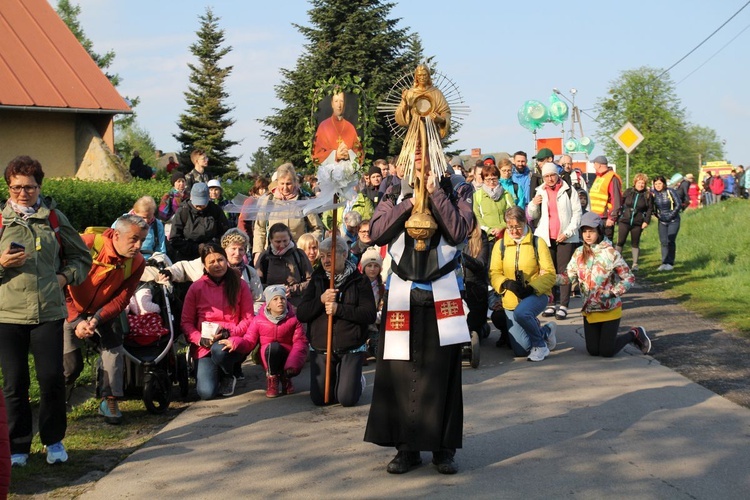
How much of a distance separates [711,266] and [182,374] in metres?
13.8

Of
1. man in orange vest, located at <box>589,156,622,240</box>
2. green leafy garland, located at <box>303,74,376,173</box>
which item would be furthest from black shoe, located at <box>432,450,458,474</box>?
man in orange vest, located at <box>589,156,622,240</box>

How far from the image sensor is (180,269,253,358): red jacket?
9188mm

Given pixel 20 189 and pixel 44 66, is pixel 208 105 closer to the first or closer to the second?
pixel 44 66

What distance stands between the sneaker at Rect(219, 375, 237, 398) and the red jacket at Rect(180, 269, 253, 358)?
377mm

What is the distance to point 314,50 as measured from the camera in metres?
49.2

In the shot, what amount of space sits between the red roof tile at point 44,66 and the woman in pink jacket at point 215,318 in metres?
15.5

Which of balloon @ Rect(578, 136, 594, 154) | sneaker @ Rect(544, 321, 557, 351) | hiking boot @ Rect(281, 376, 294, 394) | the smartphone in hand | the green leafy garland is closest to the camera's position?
the smartphone in hand

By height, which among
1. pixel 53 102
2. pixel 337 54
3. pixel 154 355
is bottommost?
pixel 154 355

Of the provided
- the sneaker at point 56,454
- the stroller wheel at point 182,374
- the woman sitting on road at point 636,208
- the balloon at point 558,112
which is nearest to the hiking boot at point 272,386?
the stroller wheel at point 182,374

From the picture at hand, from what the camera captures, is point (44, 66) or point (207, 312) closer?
point (207, 312)

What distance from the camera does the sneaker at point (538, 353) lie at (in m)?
10.7

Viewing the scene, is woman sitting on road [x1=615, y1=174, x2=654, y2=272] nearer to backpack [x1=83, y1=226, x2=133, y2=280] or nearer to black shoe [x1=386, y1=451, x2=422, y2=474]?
backpack [x1=83, y1=226, x2=133, y2=280]

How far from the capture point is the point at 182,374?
912cm

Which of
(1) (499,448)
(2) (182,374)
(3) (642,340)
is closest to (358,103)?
(3) (642,340)
